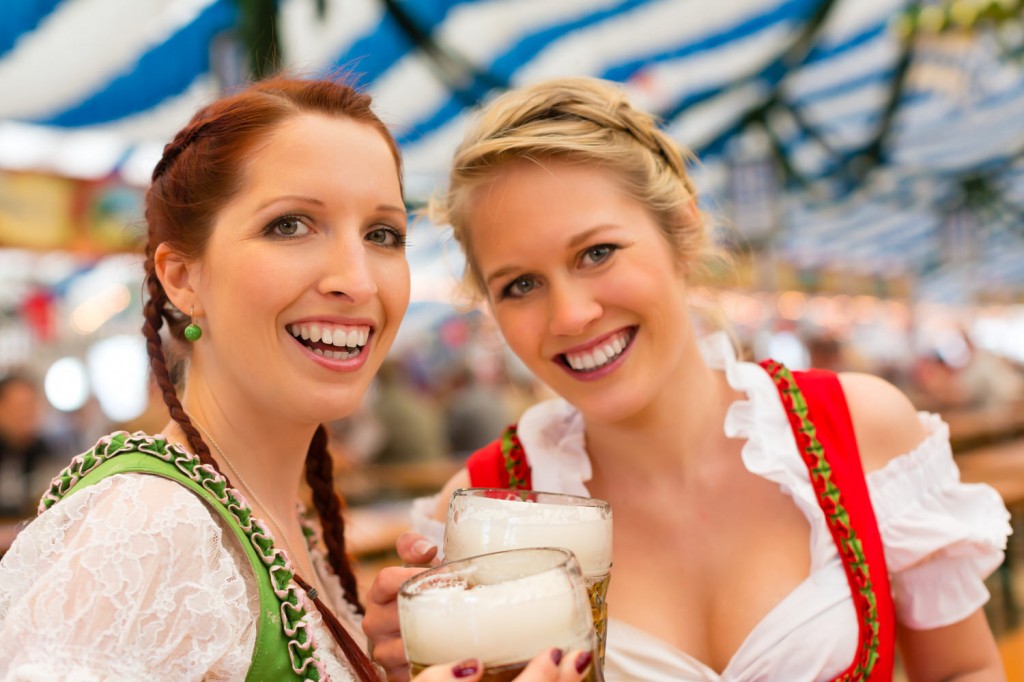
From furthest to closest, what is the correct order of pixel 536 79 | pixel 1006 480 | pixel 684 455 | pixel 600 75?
pixel 600 75, pixel 1006 480, pixel 536 79, pixel 684 455

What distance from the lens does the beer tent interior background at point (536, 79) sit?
4129 millimetres

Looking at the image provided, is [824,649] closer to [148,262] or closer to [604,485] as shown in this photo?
[604,485]

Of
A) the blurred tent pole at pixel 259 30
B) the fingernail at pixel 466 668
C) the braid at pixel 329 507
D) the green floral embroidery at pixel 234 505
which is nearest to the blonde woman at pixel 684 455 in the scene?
the braid at pixel 329 507

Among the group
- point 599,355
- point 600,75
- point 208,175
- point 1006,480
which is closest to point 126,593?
point 208,175

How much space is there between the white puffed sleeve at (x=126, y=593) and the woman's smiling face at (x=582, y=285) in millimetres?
596

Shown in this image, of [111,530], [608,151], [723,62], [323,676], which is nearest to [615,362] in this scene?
[608,151]

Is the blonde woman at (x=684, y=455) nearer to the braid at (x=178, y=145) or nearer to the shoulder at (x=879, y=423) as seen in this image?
the shoulder at (x=879, y=423)

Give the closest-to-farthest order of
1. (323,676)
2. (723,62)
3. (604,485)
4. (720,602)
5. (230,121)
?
(323,676)
(230,121)
(720,602)
(604,485)
(723,62)

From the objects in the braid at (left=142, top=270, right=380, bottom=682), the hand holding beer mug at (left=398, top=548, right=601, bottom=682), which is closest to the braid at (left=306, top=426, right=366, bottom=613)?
the braid at (left=142, top=270, right=380, bottom=682)

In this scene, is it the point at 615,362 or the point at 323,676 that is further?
the point at 615,362

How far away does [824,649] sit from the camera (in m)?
1.30

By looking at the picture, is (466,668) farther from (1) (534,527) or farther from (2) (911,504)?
(2) (911,504)

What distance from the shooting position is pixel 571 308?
1323 millimetres

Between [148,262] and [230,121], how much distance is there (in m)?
0.26
